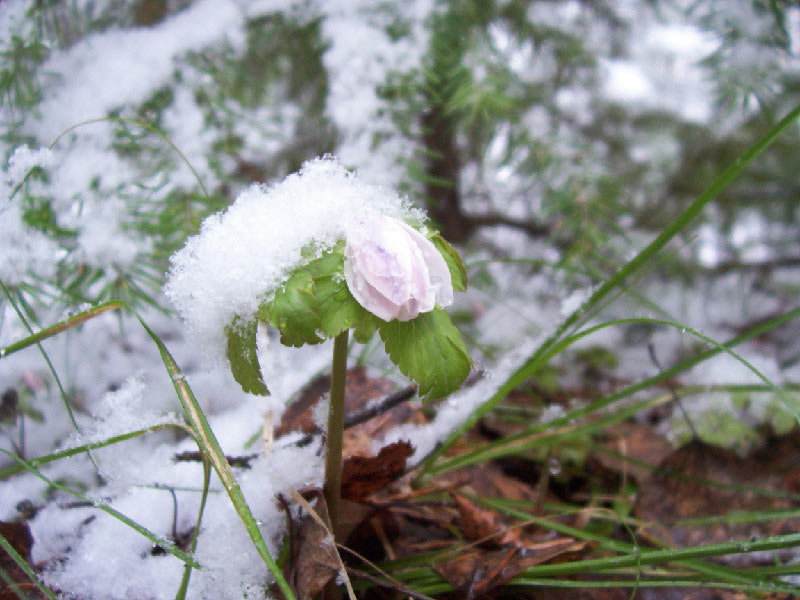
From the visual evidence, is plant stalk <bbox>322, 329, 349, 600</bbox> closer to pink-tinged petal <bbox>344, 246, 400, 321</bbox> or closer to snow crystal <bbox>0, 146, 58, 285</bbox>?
pink-tinged petal <bbox>344, 246, 400, 321</bbox>

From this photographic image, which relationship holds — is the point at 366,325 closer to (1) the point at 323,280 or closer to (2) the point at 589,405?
(1) the point at 323,280

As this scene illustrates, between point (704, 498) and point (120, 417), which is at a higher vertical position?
point (120, 417)

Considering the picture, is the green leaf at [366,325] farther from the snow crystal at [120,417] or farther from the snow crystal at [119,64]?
the snow crystal at [119,64]

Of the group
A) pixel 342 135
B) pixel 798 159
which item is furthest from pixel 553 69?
pixel 798 159

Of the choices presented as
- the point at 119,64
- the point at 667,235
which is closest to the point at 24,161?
the point at 119,64

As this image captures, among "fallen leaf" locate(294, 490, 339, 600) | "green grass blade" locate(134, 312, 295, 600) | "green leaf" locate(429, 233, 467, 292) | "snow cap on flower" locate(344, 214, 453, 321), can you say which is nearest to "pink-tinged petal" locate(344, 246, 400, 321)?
"snow cap on flower" locate(344, 214, 453, 321)

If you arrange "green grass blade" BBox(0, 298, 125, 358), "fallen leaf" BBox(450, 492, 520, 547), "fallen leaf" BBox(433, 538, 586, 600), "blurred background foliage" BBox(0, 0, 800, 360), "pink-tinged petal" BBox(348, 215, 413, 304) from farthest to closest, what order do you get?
"blurred background foliage" BBox(0, 0, 800, 360) < "fallen leaf" BBox(450, 492, 520, 547) < "fallen leaf" BBox(433, 538, 586, 600) < "green grass blade" BBox(0, 298, 125, 358) < "pink-tinged petal" BBox(348, 215, 413, 304)

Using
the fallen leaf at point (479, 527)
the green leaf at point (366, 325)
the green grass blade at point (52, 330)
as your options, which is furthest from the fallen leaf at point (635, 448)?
the green grass blade at point (52, 330)
